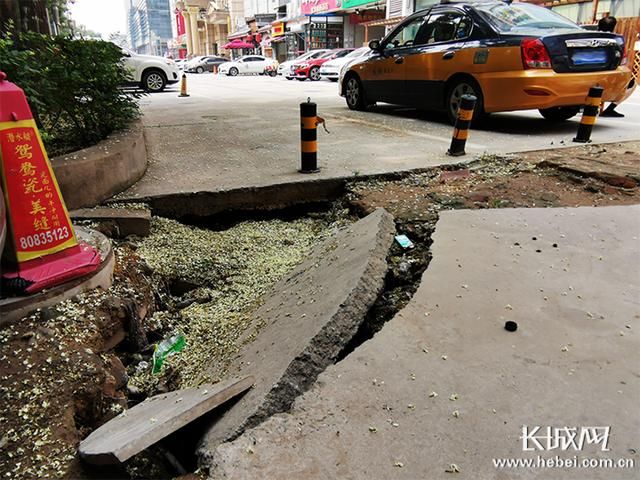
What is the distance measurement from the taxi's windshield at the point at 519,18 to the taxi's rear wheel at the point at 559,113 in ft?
4.25

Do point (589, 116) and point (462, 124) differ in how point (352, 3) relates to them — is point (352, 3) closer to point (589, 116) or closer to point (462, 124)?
point (589, 116)

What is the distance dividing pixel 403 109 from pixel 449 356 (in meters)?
8.53

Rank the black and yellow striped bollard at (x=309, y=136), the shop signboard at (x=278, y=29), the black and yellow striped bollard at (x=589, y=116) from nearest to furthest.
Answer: the black and yellow striped bollard at (x=309, y=136) < the black and yellow striped bollard at (x=589, y=116) < the shop signboard at (x=278, y=29)

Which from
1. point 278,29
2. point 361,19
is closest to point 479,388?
point 361,19

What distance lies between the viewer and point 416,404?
1.75m

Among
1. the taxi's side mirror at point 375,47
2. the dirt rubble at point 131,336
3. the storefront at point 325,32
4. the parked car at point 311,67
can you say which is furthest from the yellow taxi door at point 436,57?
the storefront at point 325,32

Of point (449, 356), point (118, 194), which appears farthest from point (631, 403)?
point (118, 194)

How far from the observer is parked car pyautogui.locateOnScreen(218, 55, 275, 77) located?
114 ft

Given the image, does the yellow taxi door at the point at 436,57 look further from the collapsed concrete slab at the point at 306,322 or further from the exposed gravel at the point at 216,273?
the collapsed concrete slab at the point at 306,322

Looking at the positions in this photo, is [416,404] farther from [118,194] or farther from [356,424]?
[118,194]

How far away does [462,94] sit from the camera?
23.4 feet

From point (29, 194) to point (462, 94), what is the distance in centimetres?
617

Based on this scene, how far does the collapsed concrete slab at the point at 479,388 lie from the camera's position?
152 centimetres

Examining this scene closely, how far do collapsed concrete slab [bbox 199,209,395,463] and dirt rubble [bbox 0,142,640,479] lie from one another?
147mm
